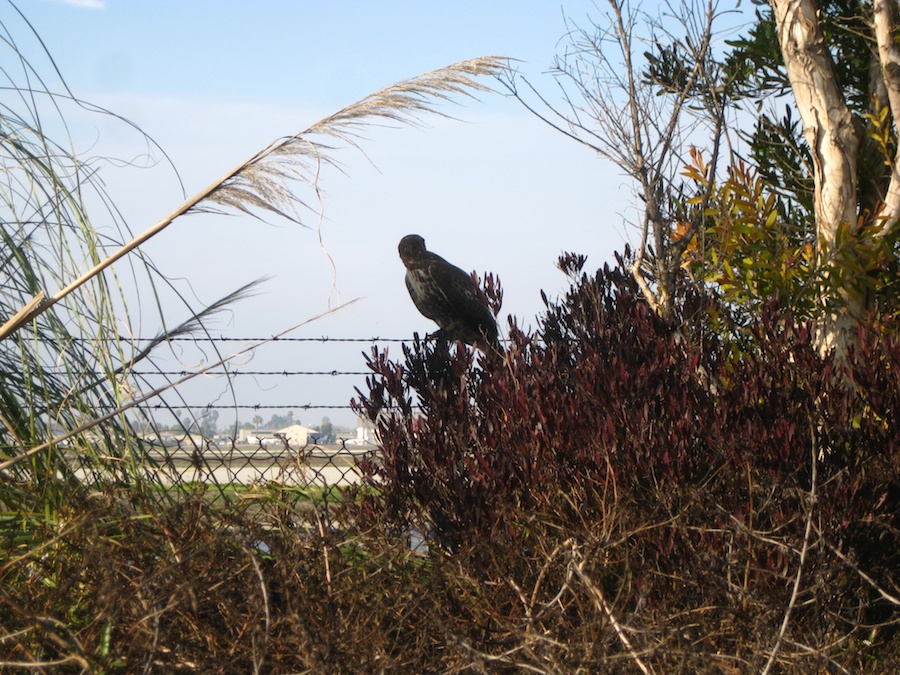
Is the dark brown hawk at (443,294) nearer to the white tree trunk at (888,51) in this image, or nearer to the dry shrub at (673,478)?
the dry shrub at (673,478)

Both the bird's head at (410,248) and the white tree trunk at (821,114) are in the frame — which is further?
the bird's head at (410,248)

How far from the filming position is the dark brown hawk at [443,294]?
5887 mm

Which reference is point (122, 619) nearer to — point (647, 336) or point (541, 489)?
point (541, 489)

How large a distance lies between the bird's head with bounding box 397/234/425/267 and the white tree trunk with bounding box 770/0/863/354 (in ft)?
7.95

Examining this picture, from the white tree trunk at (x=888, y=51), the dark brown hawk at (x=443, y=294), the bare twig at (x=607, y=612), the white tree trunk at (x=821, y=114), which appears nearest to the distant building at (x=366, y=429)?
the dark brown hawk at (x=443, y=294)

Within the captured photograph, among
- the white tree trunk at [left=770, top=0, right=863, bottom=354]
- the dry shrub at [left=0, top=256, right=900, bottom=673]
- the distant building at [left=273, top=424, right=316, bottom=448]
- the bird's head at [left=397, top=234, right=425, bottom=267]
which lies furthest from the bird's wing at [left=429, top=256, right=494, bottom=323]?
the distant building at [left=273, top=424, right=316, bottom=448]

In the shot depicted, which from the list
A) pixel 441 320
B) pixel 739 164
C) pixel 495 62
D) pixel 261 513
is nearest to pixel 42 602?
pixel 261 513

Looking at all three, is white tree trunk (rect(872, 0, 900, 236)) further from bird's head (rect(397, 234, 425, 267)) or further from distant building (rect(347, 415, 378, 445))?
distant building (rect(347, 415, 378, 445))

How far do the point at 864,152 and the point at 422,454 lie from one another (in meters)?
3.87

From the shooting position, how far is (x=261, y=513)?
9.68ft

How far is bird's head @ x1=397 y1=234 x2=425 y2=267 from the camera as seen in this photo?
19.7ft

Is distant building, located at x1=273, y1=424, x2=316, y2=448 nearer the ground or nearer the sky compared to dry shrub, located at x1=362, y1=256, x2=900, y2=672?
nearer the sky

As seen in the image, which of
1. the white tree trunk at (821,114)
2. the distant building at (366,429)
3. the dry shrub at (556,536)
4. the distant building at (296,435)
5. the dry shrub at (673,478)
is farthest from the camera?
the white tree trunk at (821,114)

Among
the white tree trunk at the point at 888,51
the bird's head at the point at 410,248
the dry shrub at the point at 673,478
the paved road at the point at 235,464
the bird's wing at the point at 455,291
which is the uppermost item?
the white tree trunk at the point at 888,51
